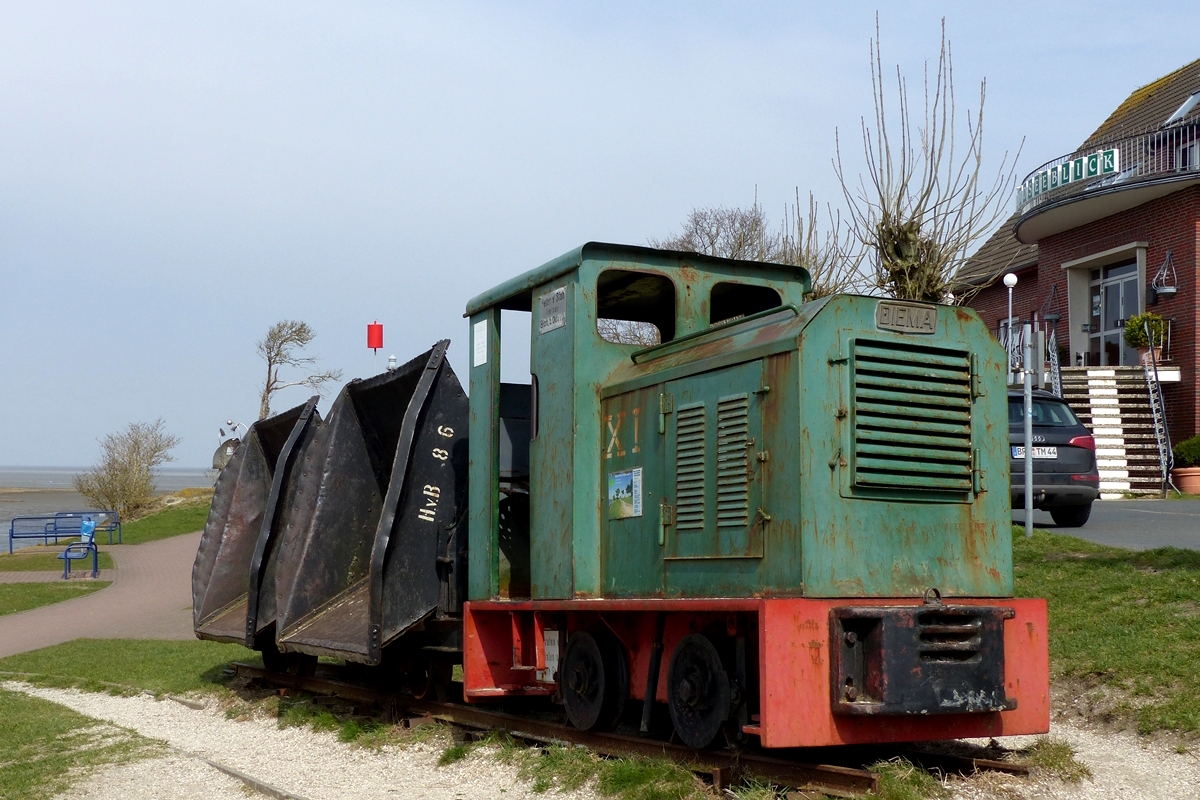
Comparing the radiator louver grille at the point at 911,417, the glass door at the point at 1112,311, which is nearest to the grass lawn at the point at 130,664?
the radiator louver grille at the point at 911,417

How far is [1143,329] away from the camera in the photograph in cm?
2491

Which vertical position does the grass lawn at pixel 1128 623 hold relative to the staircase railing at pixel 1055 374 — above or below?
below

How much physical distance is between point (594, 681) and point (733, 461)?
1.77 m

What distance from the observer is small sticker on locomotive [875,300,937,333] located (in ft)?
19.7

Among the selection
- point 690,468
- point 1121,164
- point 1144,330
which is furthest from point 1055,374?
point 690,468

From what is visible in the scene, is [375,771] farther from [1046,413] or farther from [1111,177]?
[1111,177]

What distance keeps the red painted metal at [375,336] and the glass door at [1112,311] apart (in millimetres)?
18661

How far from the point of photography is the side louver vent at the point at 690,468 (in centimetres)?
646

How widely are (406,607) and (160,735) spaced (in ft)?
9.10

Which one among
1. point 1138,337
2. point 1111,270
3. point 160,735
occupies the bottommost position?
point 160,735

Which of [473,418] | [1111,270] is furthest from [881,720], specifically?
[1111,270]

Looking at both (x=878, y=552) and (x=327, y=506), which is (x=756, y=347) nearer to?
(x=878, y=552)

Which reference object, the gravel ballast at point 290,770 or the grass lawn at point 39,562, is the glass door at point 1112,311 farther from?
the grass lawn at point 39,562

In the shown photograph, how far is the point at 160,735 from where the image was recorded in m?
9.75
